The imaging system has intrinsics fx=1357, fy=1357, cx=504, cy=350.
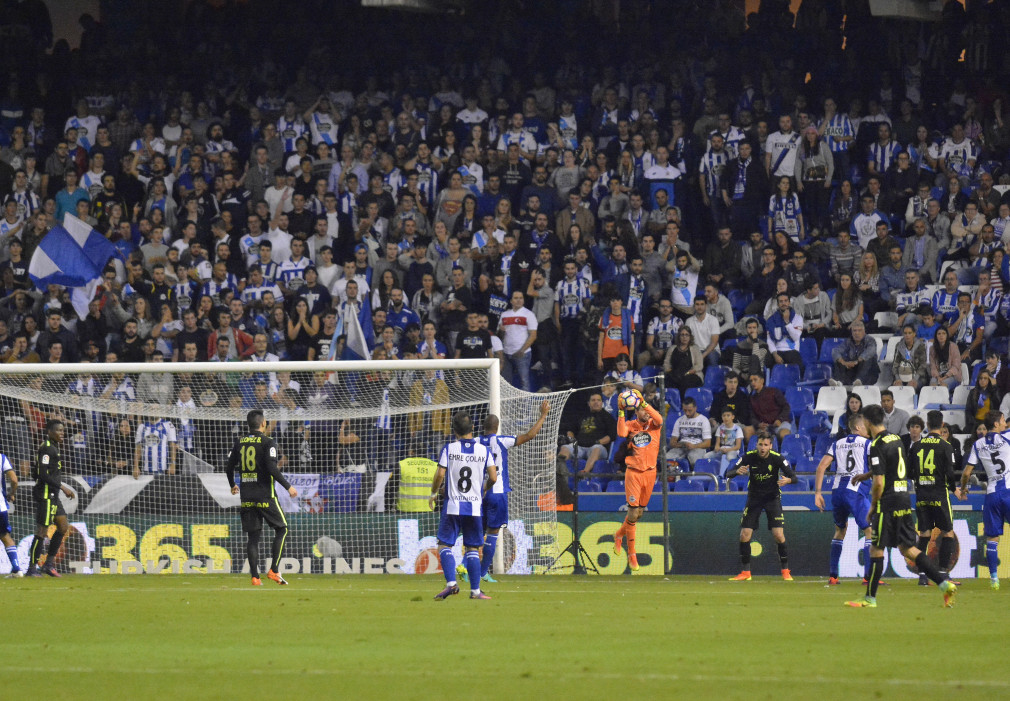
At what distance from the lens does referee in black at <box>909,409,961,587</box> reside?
Answer: 1617 cm

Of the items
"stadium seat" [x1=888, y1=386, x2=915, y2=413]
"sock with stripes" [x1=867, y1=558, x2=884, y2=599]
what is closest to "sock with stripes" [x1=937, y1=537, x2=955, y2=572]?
"stadium seat" [x1=888, y1=386, x2=915, y2=413]

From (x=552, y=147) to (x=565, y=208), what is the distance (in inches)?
55.8

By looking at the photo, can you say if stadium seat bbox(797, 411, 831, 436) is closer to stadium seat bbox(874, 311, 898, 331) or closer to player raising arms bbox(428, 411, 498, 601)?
stadium seat bbox(874, 311, 898, 331)

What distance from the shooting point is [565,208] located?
2309cm

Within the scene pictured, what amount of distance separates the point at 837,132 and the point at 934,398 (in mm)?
5753

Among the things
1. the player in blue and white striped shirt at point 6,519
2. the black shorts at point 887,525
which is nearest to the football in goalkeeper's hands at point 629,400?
the black shorts at point 887,525

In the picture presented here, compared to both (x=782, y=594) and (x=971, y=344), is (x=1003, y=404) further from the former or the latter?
(x=782, y=594)

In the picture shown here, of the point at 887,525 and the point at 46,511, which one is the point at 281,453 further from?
the point at 887,525

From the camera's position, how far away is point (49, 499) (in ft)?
59.2

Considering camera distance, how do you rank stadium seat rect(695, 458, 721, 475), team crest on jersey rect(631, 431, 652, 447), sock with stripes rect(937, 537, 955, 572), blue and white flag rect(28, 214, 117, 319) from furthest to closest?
blue and white flag rect(28, 214, 117, 319)
stadium seat rect(695, 458, 721, 475)
team crest on jersey rect(631, 431, 652, 447)
sock with stripes rect(937, 537, 955, 572)

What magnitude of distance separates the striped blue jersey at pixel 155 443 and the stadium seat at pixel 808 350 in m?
9.74

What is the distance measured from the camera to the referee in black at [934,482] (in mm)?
16172

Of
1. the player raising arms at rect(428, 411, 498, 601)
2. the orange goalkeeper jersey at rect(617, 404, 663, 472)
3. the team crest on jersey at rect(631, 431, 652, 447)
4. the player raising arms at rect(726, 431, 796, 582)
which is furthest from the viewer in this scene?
the team crest on jersey at rect(631, 431, 652, 447)

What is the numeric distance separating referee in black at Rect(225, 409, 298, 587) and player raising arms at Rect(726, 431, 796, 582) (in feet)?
19.6
